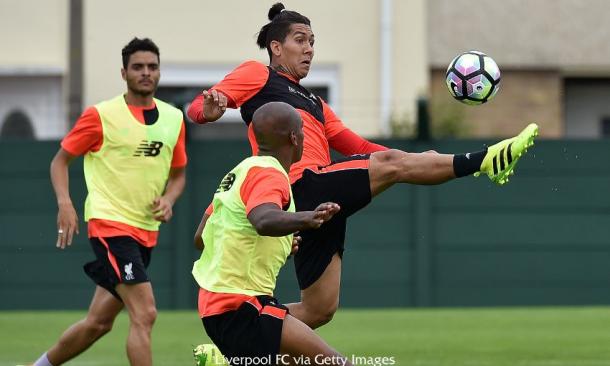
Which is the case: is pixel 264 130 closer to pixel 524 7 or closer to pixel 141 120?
pixel 141 120

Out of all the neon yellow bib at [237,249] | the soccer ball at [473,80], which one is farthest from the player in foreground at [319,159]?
the neon yellow bib at [237,249]

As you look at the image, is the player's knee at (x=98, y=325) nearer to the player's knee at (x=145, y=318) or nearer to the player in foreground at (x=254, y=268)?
the player's knee at (x=145, y=318)

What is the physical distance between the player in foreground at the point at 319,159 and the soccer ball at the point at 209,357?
1.46 m

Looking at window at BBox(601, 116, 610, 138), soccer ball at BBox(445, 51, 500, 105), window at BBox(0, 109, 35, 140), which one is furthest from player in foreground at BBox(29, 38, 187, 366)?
window at BBox(601, 116, 610, 138)

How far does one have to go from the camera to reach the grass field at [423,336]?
1084cm

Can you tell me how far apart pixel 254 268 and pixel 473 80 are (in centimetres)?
246

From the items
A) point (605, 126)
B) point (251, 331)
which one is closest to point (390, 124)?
point (605, 126)

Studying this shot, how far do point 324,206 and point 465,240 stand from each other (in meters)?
10.5

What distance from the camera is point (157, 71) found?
31.0 feet

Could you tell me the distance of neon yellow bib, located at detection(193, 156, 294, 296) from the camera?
638 cm

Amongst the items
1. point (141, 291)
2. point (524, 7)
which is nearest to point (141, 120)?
point (141, 291)

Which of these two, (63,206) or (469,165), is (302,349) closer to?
(469,165)

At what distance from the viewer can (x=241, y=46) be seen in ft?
68.3

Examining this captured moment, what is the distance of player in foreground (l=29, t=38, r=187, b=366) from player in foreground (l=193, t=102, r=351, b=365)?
2.52 m
